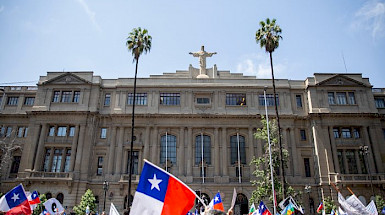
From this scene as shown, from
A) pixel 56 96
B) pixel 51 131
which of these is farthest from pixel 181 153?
pixel 56 96

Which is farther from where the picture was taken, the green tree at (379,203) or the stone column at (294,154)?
the stone column at (294,154)

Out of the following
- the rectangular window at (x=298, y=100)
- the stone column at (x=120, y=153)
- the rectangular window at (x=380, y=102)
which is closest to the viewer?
the stone column at (x=120, y=153)

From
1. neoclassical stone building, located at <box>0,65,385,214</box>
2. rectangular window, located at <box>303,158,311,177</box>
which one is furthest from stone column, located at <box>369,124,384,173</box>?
rectangular window, located at <box>303,158,311,177</box>

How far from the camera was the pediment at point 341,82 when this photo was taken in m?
45.3

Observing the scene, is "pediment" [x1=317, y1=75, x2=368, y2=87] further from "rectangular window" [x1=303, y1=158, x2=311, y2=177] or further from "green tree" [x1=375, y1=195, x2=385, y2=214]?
"green tree" [x1=375, y1=195, x2=385, y2=214]

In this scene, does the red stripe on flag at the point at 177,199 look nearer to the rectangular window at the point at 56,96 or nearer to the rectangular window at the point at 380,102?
the rectangular window at the point at 56,96

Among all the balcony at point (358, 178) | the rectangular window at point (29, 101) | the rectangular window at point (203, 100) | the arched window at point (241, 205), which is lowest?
the arched window at point (241, 205)

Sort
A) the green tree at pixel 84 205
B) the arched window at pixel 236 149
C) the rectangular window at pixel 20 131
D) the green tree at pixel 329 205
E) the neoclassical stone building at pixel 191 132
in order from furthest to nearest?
the rectangular window at pixel 20 131 → the arched window at pixel 236 149 → the neoclassical stone building at pixel 191 132 → the green tree at pixel 329 205 → the green tree at pixel 84 205

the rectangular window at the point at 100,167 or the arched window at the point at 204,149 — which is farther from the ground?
the arched window at the point at 204,149

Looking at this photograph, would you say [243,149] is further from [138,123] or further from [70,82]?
[70,82]

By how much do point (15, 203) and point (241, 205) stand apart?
31.4 m

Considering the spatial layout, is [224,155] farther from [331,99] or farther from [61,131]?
[61,131]

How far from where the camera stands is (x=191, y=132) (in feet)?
142

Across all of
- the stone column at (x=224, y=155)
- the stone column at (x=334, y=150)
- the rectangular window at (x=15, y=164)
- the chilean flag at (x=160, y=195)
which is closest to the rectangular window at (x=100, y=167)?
the rectangular window at (x=15, y=164)
